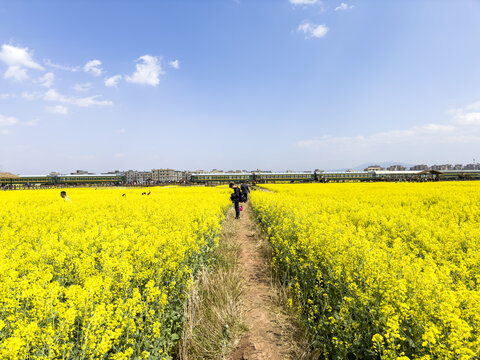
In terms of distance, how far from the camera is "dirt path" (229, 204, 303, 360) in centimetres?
330

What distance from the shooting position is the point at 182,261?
4305mm

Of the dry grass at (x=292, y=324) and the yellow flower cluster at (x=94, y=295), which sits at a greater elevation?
the yellow flower cluster at (x=94, y=295)

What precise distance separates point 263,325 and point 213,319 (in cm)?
97

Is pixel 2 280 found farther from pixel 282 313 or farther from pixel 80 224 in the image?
pixel 282 313

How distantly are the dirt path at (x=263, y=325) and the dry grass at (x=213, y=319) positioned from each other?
0.20m

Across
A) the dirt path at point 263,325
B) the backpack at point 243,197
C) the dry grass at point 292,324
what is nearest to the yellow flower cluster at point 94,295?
the dirt path at point 263,325

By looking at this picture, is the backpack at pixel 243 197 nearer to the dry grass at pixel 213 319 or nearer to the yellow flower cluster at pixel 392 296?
the yellow flower cluster at pixel 392 296

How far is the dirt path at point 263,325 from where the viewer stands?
3303 mm

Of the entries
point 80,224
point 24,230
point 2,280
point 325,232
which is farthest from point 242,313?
point 24,230

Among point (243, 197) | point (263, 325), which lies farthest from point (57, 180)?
point (263, 325)

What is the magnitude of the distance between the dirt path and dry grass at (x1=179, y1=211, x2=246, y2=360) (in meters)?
0.20

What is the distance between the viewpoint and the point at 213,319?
381 centimetres

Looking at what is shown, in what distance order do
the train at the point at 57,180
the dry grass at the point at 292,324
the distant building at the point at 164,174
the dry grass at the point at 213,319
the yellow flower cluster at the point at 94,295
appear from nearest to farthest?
the yellow flower cluster at the point at 94,295
the dry grass at the point at 292,324
the dry grass at the point at 213,319
the train at the point at 57,180
the distant building at the point at 164,174

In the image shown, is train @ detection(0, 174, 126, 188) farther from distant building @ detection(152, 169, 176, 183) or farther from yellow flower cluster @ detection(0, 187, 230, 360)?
distant building @ detection(152, 169, 176, 183)
